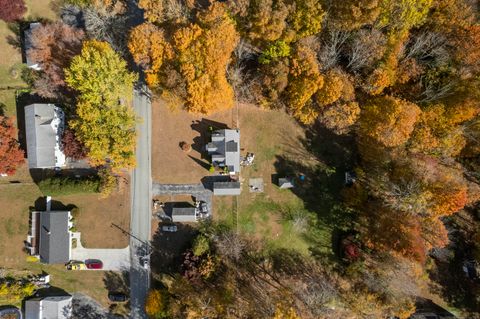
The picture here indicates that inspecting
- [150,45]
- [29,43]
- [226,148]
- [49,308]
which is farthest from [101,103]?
[49,308]

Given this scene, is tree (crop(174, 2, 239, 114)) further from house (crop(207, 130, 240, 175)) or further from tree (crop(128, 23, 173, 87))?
house (crop(207, 130, 240, 175))

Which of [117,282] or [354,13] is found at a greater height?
[354,13]

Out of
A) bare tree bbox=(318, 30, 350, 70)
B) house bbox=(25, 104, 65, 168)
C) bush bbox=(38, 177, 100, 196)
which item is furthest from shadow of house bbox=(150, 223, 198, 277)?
bare tree bbox=(318, 30, 350, 70)

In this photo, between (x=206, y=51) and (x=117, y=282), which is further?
(x=117, y=282)

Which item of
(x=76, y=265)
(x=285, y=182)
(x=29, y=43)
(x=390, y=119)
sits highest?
(x=29, y=43)

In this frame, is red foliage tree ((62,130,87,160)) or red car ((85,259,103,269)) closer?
red foliage tree ((62,130,87,160))

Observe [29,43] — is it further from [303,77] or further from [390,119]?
[390,119]

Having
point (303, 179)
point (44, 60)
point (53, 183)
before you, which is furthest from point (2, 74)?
point (303, 179)
